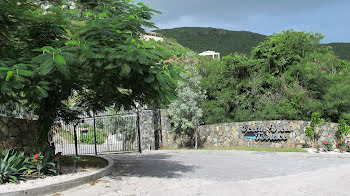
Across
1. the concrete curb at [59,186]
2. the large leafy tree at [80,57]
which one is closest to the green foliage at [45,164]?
the large leafy tree at [80,57]

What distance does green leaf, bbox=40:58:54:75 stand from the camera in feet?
20.4

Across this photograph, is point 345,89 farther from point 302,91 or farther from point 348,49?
point 348,49

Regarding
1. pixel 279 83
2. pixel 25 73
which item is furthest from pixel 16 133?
pixel 279 83

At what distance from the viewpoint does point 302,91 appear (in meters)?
18.5

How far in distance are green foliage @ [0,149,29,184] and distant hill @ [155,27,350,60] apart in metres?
53.8

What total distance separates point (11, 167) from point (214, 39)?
69844 mm

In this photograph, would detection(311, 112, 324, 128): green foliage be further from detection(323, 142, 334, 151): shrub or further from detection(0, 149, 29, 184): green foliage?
detection(0, 149, 29, 184): green foliage

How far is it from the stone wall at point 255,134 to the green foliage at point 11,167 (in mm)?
12108

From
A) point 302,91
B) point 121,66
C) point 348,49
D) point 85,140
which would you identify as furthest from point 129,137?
point 348,49

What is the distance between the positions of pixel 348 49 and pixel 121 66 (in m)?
38.7

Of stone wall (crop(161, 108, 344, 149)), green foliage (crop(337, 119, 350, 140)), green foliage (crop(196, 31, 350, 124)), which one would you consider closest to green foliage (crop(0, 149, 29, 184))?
stone wall (crop(161, 108, 344, 149))

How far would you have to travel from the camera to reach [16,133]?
966 cm

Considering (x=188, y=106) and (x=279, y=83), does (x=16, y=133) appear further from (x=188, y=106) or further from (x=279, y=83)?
(x=279, y=83)

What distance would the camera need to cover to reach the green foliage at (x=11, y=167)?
25.5 feet
